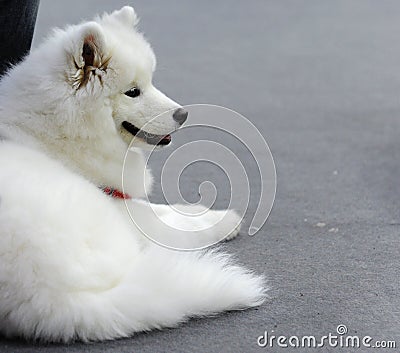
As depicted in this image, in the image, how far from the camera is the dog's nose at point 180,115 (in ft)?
5.78

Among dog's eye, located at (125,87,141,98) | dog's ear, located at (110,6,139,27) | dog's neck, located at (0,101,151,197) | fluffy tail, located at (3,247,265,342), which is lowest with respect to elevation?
fluffy tail, located at (3,247,265,342)

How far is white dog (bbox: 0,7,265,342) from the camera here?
4.52ft

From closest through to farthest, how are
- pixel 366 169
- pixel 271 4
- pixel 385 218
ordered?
pixel 385 218
pixel 366 169
pixel 271 4

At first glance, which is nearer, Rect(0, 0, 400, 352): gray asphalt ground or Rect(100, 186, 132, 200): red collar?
Rect(0, 0, 400, 352): gray asphalt ground

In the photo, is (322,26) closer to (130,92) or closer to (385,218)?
(385,218)

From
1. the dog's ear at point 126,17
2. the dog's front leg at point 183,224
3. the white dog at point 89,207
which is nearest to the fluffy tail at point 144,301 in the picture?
the white dog at point 89,207

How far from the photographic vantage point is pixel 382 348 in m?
1.46

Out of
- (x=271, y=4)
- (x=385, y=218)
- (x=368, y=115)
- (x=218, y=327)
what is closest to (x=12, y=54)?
(x=218, y=327)

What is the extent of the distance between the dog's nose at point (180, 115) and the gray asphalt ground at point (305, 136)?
17.7 inches

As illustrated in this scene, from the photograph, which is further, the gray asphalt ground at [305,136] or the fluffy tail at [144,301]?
the gray asphalt ground at [305,136]

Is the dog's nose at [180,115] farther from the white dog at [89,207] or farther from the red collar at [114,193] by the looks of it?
the red collar at [114,193]

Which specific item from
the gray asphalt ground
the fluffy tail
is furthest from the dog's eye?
the gray asphalt ground

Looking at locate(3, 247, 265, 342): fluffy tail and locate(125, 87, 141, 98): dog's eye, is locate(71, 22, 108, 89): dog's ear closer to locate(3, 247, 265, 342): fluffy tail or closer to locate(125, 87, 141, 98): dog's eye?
locate(125, 87, 141, 98): dog's eye

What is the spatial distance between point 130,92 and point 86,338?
2.03 feet
